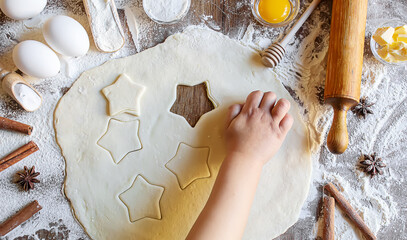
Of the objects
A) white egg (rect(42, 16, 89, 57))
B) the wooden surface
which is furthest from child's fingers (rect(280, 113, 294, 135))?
white egg (rect(42, 16, 89, 57))

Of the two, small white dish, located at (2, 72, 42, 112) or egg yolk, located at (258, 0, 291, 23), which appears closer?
small white dish, located at (2, 72, 42, 112)

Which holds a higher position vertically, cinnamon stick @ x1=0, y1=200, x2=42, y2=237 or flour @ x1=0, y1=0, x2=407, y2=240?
flour @ x1=0, y1=0, x2=407, y2=240

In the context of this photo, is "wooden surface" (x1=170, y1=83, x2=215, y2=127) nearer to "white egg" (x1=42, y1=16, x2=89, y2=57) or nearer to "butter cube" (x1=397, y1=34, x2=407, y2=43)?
"white egg" (x1=42, y1=16, x2=89, y2=57)

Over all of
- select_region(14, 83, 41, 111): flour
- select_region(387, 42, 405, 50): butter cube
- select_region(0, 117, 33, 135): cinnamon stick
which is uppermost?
select_region(387, 42, 405, 50): butter cube

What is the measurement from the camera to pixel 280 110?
104 centimetres

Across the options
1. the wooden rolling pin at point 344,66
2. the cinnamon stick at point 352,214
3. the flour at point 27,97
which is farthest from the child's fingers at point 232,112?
the flour at point 27,97

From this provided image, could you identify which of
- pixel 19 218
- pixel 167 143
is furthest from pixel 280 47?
pixel 19 218

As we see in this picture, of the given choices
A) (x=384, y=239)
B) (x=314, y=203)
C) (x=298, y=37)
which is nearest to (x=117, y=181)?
(x=314, y=203)

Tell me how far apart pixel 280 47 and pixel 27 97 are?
0.80m

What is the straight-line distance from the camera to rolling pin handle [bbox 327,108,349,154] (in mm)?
1019

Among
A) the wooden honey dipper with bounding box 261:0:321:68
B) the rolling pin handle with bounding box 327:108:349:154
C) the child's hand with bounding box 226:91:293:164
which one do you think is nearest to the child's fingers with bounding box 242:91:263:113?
the child's hand with bounding box 226:91:293:164

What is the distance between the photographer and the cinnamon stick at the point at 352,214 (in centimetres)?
107

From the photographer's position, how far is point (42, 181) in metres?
1.09

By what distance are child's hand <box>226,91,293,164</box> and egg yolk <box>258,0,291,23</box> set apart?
0.87ft
